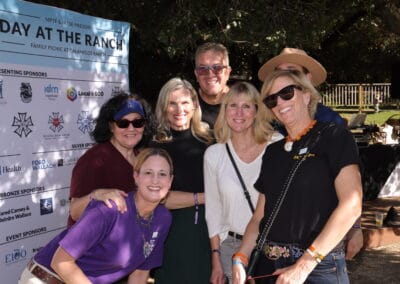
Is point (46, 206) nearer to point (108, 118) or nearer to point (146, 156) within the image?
point (108, 118)

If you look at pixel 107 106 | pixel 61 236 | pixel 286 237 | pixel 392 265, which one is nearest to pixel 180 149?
pixel 107 106

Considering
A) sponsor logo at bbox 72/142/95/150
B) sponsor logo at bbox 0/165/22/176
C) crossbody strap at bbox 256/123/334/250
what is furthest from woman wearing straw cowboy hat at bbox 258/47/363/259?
sponsor logo at bbox 0/165/22/176

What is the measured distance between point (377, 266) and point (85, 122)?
4294 mm

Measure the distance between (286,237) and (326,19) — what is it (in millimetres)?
6317

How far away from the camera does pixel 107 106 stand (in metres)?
3.62

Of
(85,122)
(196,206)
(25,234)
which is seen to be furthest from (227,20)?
(25,234)

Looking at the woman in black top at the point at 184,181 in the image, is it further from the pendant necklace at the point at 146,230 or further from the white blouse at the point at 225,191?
the pendant necklace at the point at 146,230

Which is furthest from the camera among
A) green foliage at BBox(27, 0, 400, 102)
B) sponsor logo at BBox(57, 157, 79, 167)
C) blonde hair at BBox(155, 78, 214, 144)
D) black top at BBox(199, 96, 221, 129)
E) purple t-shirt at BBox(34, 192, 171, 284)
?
green foliage at BBox(27, 0, 400, 102)

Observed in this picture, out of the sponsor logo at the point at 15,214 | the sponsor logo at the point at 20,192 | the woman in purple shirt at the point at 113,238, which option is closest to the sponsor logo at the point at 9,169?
the sponsor logo at the point at 20,192

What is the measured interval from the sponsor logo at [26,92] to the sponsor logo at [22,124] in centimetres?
11

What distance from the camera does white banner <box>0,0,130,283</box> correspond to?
405cm

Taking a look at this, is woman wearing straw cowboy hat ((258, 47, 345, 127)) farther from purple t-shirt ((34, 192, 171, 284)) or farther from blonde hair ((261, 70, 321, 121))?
purple t-shirt ((34, 192, 171, 284))

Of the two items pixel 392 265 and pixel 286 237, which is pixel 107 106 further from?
pixel 392 265

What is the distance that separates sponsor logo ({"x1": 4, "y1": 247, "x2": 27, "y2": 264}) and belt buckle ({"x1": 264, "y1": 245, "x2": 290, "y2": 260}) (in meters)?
2.33
